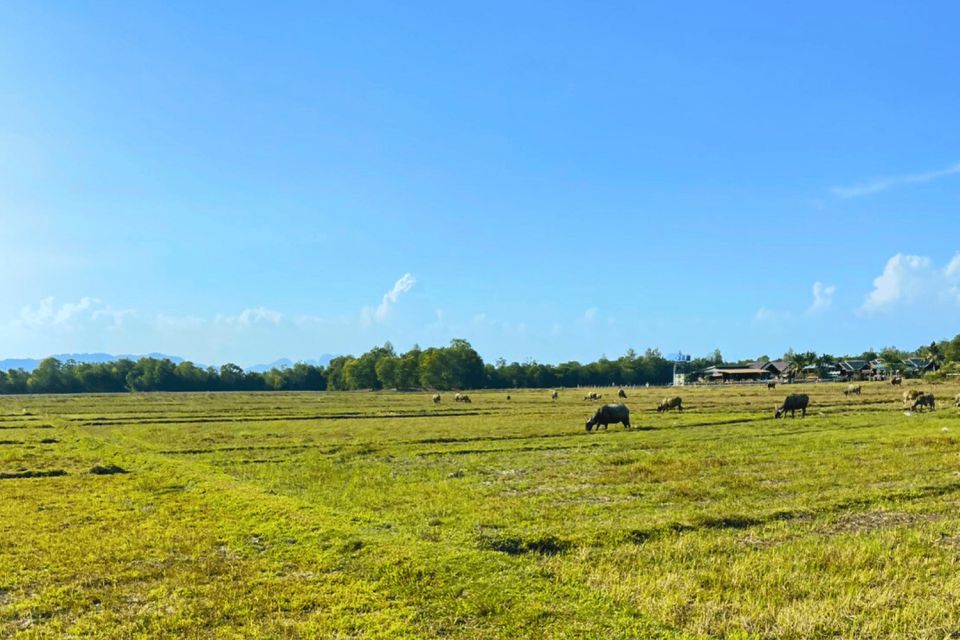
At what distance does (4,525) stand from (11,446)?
19862mm

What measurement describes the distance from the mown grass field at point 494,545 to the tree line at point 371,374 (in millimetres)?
133621

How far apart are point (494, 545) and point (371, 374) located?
15781cm

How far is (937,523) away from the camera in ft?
39.9

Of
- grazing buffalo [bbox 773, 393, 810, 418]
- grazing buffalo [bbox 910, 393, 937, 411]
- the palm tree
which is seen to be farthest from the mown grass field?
the palm tree

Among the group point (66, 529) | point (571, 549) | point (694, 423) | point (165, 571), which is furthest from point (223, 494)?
point (694, 423)

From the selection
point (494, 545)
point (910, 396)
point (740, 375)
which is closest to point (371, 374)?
point (740, 375)

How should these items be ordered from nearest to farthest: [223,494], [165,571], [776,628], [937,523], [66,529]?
1. [776,628]
2. [165,571]
3. [937,523]
4. [66,529]
5. [223,494]

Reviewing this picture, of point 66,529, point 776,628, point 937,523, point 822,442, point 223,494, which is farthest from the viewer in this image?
point 822,442

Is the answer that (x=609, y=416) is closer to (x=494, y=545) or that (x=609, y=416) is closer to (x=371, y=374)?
(x=494, y=545)

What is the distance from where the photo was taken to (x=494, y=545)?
11109mm

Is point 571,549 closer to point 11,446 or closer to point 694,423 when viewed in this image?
point 694,423

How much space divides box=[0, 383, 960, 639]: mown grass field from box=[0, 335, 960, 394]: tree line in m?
134

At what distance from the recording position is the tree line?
490 feet

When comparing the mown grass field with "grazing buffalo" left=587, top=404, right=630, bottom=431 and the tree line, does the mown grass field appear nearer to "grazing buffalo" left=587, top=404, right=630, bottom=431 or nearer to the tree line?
"grazing buffalo" left=587, top=404, right=630, bottom=431
